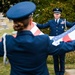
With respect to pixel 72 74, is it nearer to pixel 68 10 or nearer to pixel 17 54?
pixel 68 10

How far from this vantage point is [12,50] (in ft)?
10.9

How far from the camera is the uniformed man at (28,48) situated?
10.7 feet

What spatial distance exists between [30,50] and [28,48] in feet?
0.09

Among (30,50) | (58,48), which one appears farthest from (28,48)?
(58,48)

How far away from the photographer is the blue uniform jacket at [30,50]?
10.8 feet

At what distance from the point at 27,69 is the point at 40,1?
9916 millimetres

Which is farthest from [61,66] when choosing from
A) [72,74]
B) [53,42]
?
[53,42]

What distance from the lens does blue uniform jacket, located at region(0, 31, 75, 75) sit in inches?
129

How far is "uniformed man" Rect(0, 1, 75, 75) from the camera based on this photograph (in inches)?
129

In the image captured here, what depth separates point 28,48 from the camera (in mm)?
3277

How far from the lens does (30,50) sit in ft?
10.8

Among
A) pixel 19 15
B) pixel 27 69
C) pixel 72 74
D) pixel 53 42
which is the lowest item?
pixel 72 74

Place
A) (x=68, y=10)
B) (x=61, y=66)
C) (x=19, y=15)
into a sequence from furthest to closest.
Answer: (x=68, y=10) < (x=61, y=66) < (x=19, y=15)

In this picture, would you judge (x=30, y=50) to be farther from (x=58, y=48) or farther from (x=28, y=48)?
(x=58, y=48)
